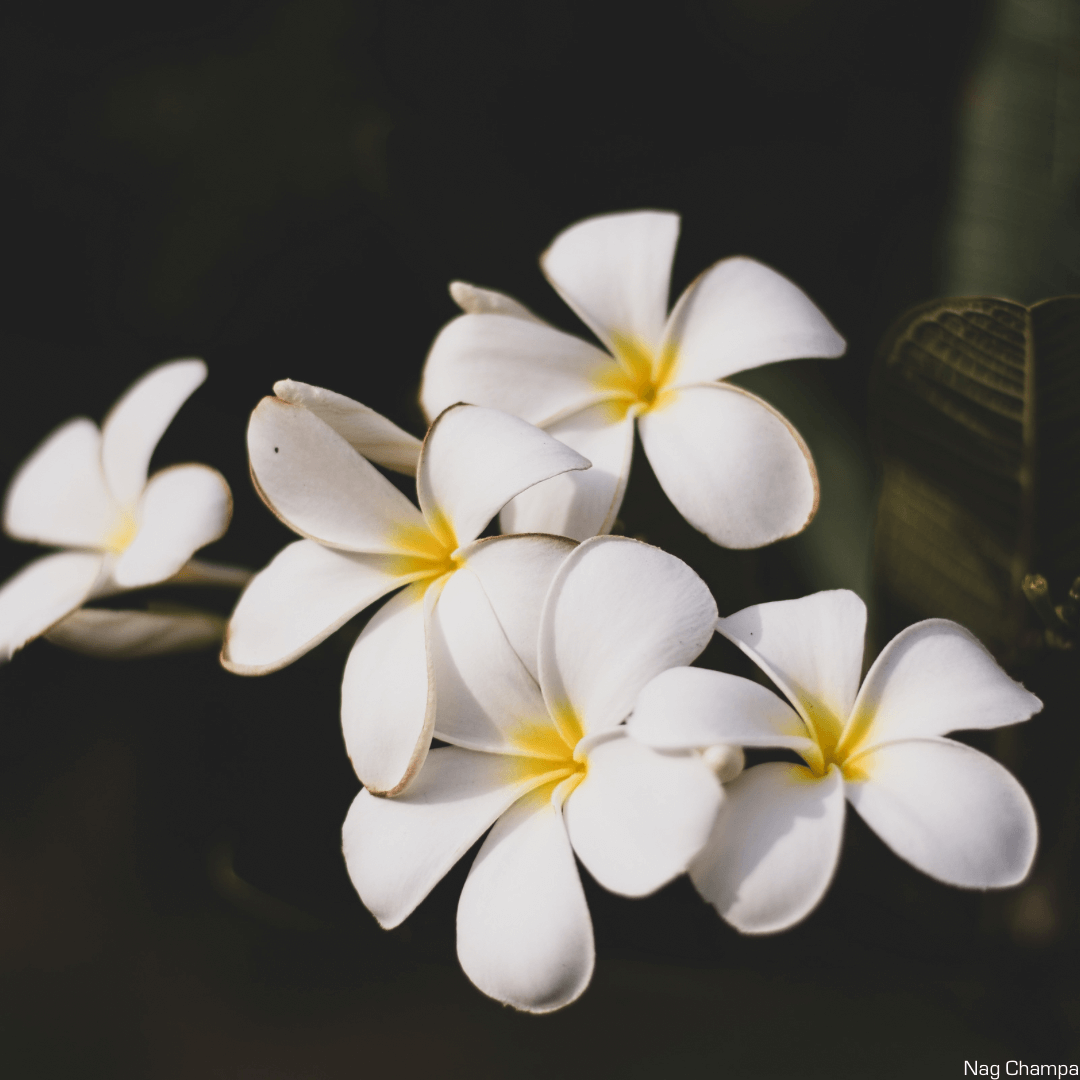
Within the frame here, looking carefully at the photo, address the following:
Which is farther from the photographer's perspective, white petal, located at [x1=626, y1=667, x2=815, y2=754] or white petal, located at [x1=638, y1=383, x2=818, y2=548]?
white petal, located at [x1=638, y1=383, x2=818, y2=548]

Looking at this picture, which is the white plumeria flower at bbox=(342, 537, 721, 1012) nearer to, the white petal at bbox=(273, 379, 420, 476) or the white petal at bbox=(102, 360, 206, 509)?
the white petal at bbox=(273, 379, 420, 476)

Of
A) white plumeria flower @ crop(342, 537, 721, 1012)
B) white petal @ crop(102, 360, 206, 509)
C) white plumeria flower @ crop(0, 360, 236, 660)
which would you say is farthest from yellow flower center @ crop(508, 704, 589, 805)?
white petal @ crop(102, 360, 206, 509)

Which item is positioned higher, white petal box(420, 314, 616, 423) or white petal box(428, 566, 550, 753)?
white petal box(420, 314, 616, 423)

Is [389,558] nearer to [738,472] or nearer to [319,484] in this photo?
[319,484]

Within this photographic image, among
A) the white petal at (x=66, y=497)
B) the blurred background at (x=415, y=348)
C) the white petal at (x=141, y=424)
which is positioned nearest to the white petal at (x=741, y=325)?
the blurred background at (x=415, y=348)

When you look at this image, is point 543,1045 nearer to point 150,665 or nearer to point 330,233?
point 150,665

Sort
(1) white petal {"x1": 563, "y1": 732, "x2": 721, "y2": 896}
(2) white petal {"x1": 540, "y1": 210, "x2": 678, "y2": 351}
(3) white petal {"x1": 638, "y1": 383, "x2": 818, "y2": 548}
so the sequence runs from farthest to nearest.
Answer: (2) white petal {"x1": 540, "y1": 210, "x2": 678, "y2": 351}
(3) white petal {"x1": 638, "y1": 383, "x2": 818, "y2": 548}
(1) white petal {"x1": 563, "y1": 732, "x2": 721, "y2": 896}
